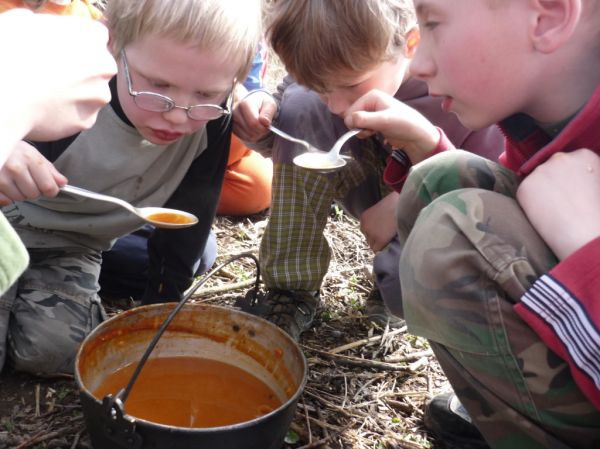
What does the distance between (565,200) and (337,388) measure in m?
0.69

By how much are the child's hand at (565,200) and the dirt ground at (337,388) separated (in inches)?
20.6

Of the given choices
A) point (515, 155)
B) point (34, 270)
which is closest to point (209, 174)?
point (34, 270)

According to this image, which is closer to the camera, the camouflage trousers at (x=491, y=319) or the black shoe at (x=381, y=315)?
the camouflage trousers at (x=491, y=319)

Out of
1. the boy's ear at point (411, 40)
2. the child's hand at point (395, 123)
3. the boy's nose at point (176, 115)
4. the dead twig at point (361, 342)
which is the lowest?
the dead twig at point (361, 342)

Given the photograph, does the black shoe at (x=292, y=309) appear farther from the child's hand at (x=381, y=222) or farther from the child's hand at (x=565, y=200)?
the child's hand at (x=565, y=200)

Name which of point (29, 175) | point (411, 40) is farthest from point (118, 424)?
point (411, 40)

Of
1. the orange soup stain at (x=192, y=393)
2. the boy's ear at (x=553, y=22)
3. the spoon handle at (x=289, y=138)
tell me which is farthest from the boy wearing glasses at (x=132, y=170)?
the boy's ear at (x=553, y=22)

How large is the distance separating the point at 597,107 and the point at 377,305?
903mm

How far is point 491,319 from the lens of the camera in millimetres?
866

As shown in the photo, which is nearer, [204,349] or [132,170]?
[204,349]

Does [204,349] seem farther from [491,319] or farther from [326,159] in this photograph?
[491,319]

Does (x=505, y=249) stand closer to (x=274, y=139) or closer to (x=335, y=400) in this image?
(x=335, y=400)

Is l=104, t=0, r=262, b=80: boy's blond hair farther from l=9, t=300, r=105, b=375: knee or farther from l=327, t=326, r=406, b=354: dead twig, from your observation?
l=327, t=326, r=406, b=354: dead twig

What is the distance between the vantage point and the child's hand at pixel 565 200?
852mm
